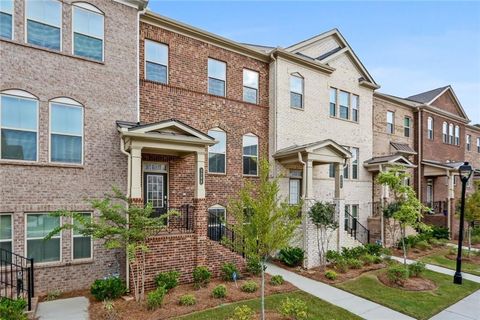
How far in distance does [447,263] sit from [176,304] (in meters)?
13.1

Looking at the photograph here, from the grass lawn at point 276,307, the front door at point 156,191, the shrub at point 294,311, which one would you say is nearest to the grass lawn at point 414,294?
the grass lawn at point 276,307

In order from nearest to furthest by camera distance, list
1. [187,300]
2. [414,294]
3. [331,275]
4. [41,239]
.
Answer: [187,300], [41,239], [414,294], [331,275]

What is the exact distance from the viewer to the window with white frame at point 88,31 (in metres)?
9.91

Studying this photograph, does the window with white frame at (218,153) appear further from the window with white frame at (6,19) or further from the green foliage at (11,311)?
the green foliage at (11,311)

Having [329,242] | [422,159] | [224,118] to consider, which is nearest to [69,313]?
[224,118]

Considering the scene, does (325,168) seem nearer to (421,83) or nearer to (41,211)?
(41,211)

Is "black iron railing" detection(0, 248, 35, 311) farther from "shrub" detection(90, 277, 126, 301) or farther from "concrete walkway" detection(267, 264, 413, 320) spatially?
"concrete walkway" detection(267, 264, 413, 320)

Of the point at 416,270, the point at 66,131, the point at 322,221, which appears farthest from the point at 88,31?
the point at 416,270

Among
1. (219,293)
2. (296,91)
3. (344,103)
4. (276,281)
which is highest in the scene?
(296,91)

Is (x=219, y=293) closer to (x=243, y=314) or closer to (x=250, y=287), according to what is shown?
(x=250, y=287)

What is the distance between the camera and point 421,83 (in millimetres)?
31422

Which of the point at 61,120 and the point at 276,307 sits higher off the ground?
the point at 61,120

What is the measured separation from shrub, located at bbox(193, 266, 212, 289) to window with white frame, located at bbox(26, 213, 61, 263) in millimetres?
4234

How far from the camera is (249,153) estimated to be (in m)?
14.4
